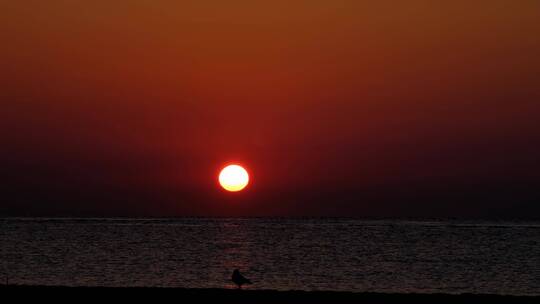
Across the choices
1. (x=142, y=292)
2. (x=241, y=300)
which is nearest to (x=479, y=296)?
(x=241, y=300)

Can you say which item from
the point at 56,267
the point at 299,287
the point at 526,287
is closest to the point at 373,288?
the point at 299,287

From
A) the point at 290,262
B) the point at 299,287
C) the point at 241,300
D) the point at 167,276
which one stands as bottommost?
the point at 241,300

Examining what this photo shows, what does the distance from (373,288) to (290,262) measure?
67.9 ft

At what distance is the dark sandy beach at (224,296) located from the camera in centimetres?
2364

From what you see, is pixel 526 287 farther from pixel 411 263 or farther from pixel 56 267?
pixel 56 267

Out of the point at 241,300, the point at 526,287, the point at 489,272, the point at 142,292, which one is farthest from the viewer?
the point at 489,272

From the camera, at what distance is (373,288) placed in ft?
141

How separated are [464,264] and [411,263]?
4798 mm

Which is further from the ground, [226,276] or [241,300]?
[226,276]

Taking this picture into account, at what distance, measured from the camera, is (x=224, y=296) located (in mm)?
24266

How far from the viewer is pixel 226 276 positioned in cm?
5034

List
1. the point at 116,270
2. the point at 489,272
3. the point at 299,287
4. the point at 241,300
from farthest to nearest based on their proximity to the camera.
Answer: the point at 489,272
the point at 116,270
the point at 299,287
the point at 241,300

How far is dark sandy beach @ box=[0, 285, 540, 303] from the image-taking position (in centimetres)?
2364

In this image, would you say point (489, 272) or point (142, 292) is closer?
point (142, 292)
